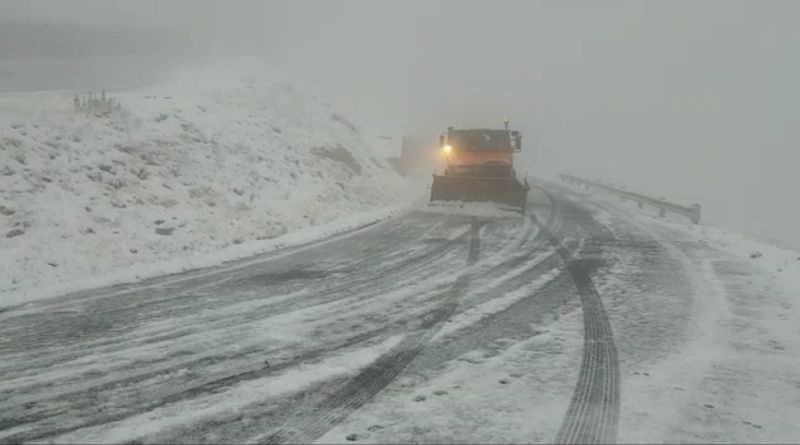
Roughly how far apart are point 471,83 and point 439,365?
98255 mm

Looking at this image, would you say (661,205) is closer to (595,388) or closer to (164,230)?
(164,230)

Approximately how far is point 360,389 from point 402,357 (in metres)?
0.76

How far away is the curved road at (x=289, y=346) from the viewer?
3842 mm

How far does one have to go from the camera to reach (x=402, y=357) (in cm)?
507

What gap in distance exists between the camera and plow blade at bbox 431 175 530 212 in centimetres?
1602

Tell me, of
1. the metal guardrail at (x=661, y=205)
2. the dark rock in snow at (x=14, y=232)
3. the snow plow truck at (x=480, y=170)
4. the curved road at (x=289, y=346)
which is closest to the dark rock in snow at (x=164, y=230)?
the dark rock in snow at (x=14, y=232)

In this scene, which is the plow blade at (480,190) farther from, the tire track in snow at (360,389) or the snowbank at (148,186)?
the tire track in snow at (360,389)

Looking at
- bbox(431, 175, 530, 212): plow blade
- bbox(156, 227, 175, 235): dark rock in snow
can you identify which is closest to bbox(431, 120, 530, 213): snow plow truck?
bbox(431, 175, 530, 212): plow blade

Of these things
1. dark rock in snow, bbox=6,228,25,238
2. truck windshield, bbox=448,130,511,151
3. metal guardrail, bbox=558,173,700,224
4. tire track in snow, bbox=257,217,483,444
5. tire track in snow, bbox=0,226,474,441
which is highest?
truck windshield, bbox=448,130,511,151

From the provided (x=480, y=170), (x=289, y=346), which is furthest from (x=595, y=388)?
(x=480, y=170)

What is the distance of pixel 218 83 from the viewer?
2511cm

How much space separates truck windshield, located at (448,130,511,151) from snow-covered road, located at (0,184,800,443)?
8.82 m

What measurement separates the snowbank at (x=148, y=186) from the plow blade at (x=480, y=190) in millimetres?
2112

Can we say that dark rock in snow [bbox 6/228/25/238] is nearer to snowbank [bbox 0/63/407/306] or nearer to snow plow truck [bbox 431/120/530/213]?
snowbank [bbox 0/63/407/306]
